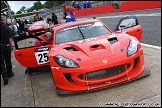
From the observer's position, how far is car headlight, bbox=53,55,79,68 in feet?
13.9

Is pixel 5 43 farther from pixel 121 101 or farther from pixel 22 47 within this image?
pixel 121 101

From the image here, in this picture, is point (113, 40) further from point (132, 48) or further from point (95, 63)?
point (95, 63)

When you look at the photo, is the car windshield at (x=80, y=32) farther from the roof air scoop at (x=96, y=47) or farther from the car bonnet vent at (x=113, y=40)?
the roof air scoop at (x=96, y=47)

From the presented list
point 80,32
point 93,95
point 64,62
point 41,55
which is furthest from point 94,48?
point 41,55

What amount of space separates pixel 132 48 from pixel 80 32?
4.84 ft

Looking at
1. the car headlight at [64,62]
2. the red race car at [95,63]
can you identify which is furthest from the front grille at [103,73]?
the car headlight at [64,62]

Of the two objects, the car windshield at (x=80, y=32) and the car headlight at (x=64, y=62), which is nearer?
the car headlight at (x=64, y=62)

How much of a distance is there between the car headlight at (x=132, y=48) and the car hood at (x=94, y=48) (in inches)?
2.8

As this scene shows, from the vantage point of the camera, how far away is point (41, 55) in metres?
5.89

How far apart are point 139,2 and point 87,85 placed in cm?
2220

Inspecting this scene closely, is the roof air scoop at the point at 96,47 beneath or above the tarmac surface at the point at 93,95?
above

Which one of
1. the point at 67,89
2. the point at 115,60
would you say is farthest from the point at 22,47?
the point at 115,60

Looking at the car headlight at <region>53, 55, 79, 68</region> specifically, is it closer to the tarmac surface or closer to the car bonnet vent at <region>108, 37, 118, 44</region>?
the tarmac surface

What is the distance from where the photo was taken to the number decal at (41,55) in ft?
19.3
